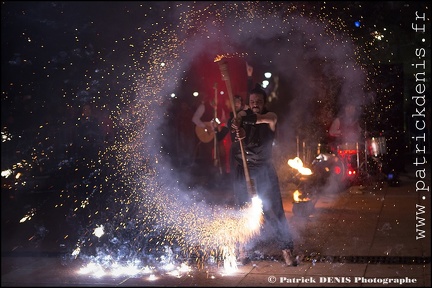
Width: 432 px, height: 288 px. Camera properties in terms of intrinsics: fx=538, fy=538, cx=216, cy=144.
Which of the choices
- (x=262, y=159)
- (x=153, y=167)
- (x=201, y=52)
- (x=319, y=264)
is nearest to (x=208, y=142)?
(x=201, y=52)

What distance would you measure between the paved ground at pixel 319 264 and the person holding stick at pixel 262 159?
0.40 meters

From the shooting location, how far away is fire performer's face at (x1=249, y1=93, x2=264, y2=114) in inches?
205

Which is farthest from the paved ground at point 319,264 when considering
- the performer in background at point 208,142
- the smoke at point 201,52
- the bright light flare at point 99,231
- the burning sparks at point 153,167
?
the performer in background at point 208,142

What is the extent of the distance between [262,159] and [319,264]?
3.70 ft

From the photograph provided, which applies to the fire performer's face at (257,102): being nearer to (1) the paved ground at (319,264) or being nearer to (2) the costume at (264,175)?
(2) the costume at (264,175)

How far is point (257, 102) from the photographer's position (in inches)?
205

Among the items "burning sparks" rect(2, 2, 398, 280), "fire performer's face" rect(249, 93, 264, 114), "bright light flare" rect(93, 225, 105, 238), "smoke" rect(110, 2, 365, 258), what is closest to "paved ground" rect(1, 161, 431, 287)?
"burning sparks" rect(2, 2, 398, 280)

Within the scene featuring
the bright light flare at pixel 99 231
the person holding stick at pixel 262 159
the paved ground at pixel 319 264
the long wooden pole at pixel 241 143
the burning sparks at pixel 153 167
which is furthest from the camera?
the bright light flare at pixel 99 231

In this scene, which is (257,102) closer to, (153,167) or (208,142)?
(153,167)

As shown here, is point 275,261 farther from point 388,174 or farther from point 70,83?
point 388,174

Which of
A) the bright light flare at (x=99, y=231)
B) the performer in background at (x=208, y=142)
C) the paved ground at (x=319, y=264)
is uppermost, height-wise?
the performer in background at (x=208, y=142)

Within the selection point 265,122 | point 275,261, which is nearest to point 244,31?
point 265,122

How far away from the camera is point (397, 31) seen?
7.60 metres

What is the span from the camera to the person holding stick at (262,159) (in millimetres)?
5207
